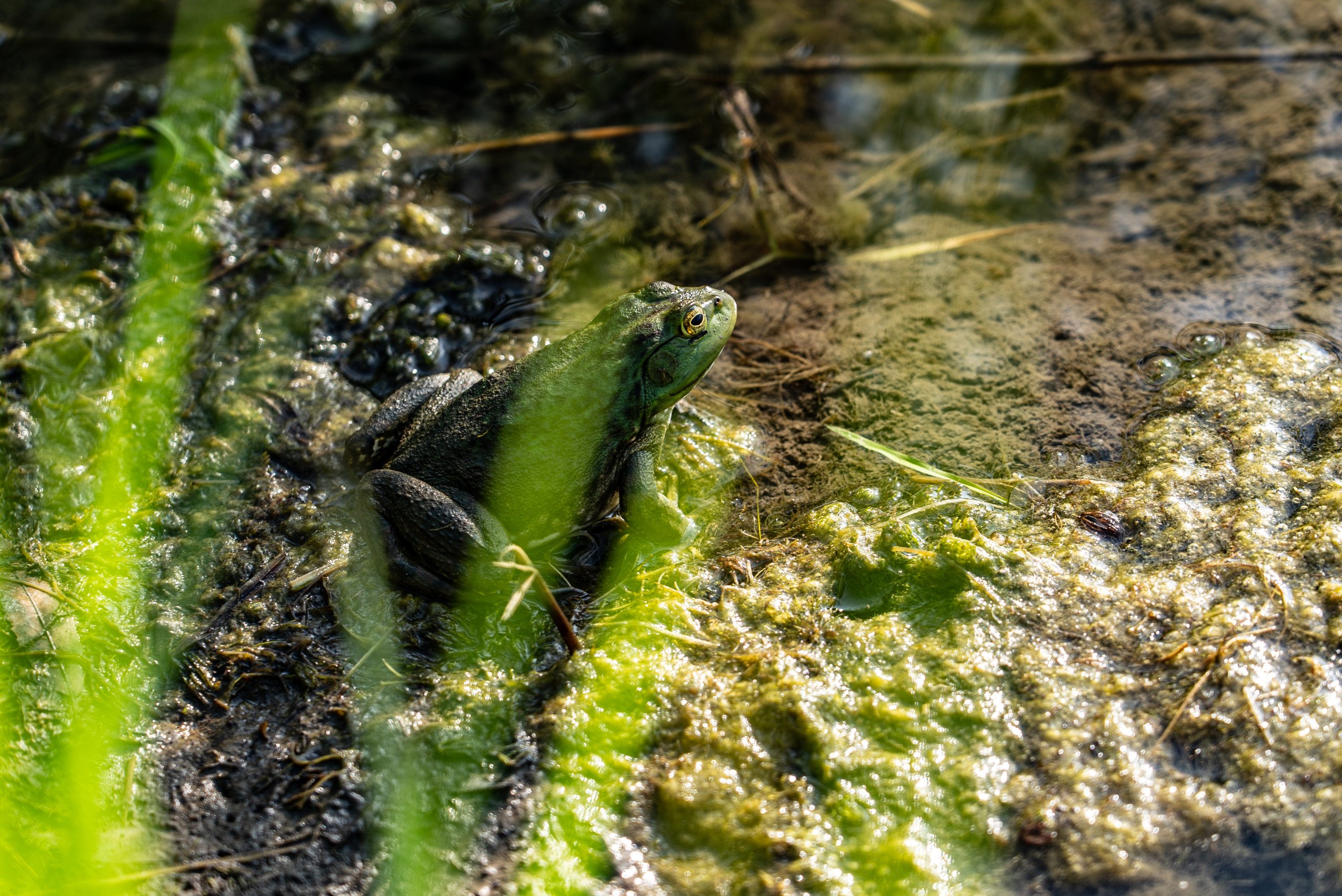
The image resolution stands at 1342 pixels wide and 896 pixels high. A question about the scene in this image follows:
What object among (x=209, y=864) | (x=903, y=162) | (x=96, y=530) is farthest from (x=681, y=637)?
(x=903, y=162)

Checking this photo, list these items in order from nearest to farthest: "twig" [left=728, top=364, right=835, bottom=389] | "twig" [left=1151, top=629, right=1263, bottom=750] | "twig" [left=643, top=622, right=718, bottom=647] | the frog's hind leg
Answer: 1. "twig" [left=1151, top=629, right=1263, bottom=750]
2. "twig" [left=643, top=622, right=718, bottom=647]
3. the frog's hind leg
4. "twig" [left=728, top=364, right=835, bottom=389]

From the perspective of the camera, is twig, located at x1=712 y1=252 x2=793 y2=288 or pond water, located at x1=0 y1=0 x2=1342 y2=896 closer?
pond water, located at x1=0 y1=0 x2=1342 y2=896

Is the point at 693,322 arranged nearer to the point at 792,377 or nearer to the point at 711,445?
the point at 711,445

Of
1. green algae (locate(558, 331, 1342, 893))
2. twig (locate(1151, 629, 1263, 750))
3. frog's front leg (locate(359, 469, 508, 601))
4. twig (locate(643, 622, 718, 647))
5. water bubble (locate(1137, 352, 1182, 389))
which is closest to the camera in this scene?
green algae (locate(558, 331, 1342, 893))

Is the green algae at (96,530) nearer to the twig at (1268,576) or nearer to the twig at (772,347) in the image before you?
the twig at (772,347)

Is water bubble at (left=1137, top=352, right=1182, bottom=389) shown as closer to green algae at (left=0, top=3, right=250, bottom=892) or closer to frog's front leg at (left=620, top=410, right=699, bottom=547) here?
frog's front leg at (left=620, top=410, right=699, bottom=547)

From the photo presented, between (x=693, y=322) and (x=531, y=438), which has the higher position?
(x=693, y=322)

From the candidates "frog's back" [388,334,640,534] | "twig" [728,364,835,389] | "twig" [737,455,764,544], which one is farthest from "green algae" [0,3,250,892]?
"twig" [728,364,835,389]

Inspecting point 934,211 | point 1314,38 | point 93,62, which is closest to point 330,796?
point 934,211
